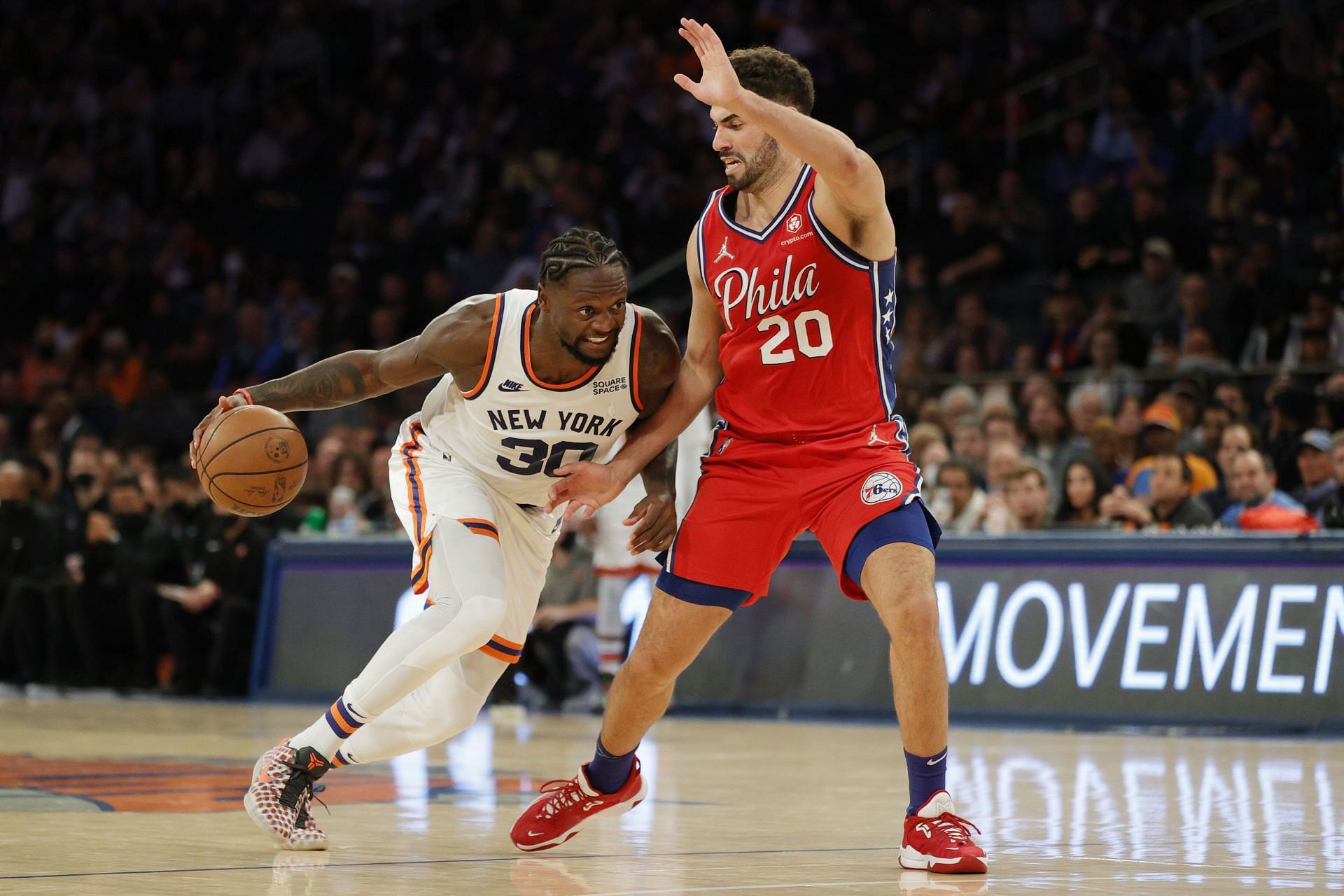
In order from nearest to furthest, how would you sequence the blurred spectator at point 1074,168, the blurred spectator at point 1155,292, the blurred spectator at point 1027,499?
the blurred spectator at point 1027,499
the blurred spectator at point 1155,292
the blurred spectator at point 1074,168

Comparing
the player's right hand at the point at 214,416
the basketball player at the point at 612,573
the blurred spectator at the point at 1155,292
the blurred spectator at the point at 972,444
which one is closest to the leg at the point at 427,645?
the player's right hand at the point at 214,416

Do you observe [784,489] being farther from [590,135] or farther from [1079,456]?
[590,135]

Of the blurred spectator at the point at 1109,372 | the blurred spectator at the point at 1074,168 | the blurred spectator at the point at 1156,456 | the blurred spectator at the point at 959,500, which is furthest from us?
the blurred spectator at the point at 1074,168

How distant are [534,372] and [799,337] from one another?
92cm

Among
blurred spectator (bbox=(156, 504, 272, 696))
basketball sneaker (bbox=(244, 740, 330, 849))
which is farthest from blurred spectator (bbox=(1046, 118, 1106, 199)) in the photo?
basketball sneaker (bbox=(244, 740, 330, 849))

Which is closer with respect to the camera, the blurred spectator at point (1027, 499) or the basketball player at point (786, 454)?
the basketball player at point (786, 454)

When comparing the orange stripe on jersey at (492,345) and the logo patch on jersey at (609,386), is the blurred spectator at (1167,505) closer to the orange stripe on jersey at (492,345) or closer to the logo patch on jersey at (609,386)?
the logo patch on jersey at (609,386)

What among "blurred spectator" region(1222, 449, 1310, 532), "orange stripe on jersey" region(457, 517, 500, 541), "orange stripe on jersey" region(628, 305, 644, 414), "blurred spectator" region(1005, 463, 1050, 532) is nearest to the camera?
"orange stripe on jersey" region(457, 517, 500, 541)

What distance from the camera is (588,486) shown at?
221 inches

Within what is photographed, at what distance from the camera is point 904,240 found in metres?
16.7

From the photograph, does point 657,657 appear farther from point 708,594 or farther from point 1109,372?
point 1109,372

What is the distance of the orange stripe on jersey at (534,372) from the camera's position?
18.9 ft

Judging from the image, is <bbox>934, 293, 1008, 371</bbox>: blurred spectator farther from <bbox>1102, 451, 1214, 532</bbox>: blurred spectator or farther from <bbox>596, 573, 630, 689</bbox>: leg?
<bbox>596, 573, 630, 689</bbox>: leg

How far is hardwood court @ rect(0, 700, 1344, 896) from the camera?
473cm
